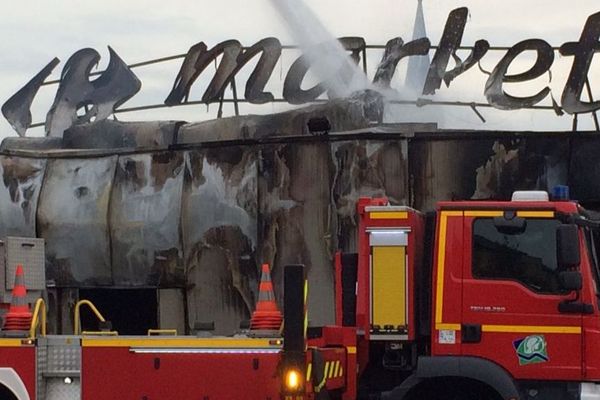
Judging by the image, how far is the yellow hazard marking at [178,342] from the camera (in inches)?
441

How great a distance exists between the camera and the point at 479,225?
37.2ft

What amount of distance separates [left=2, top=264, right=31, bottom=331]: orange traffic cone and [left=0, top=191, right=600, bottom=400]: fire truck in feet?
0.57

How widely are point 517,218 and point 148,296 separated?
35.3 ft

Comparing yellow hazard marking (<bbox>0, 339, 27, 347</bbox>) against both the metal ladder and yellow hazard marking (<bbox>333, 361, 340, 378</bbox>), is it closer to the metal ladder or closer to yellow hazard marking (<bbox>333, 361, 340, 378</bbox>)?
the metal ladder

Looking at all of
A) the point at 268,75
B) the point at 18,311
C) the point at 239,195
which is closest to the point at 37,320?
the point at 18,311

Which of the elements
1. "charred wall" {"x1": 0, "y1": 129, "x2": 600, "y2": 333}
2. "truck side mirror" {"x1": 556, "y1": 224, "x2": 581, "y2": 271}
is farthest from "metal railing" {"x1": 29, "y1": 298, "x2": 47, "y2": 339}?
"charred wall" {"x1": 0, "y1": 129, "x2": 600, "y2": 333}

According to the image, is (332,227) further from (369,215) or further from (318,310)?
(369,215)

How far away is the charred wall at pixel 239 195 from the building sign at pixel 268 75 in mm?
4007

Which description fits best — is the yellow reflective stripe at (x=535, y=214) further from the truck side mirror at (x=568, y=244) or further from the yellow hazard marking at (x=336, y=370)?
the yellow hazard marking at (x=336, y=370)

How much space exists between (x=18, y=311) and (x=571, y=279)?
5466 mm

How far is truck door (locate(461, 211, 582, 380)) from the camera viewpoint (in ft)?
36.4

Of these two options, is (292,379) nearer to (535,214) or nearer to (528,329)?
(528,329)

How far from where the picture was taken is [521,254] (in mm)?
11195

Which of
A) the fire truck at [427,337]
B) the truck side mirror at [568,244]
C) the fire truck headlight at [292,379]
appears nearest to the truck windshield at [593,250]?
the fire truck at [427,337]
